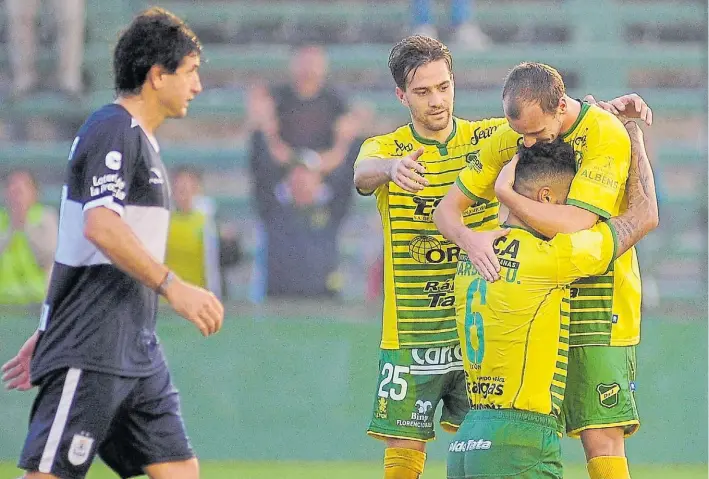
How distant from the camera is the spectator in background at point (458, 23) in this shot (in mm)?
12023

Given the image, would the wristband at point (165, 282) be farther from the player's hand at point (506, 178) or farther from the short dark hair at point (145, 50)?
the player's hand at point (506, 178)

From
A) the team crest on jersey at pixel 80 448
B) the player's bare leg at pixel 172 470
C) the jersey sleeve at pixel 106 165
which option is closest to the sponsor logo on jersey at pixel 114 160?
the jersey sleeve at pixel 106 165

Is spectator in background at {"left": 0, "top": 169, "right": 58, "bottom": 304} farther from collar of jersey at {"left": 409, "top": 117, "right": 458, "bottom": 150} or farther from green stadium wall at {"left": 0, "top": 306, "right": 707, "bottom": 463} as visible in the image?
collar of jersey at {"left": 409, "top": 117, "right": 458, "bottom": 150}

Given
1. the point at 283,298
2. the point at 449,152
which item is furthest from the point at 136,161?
the point at 283,298

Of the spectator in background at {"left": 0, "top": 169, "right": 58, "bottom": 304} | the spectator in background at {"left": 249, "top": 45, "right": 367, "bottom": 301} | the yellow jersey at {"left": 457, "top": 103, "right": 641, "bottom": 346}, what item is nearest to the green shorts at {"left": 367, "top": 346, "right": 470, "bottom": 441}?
the yellow jersey at {"left": 457, "top": 103, "right": 641, "bottom": 346}

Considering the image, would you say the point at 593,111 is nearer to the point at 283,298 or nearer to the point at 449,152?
the point at 449,152

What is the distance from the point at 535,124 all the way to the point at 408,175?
0.59 meters

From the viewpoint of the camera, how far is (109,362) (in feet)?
15.0

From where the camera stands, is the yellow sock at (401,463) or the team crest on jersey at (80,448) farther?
the yellow sock at (401,463)

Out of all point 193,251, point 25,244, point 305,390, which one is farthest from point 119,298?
point 25,244

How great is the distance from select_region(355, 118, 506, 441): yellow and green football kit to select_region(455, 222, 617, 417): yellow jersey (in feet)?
3.41

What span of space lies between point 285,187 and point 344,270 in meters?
1.20

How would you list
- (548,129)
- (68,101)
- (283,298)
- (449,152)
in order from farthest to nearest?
(68,101), (283,298), (449,152), (548,129)

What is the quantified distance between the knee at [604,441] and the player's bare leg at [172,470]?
1574 millimetres
